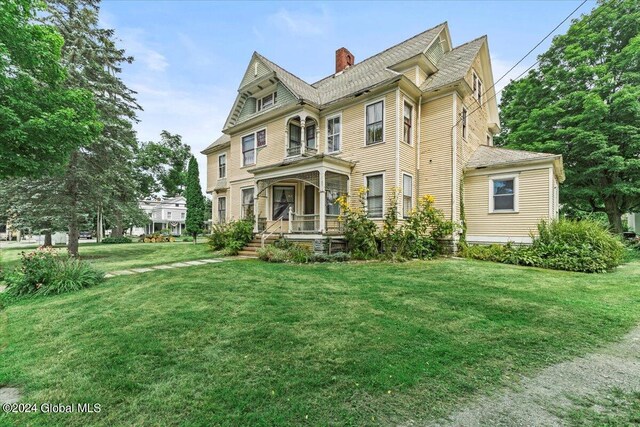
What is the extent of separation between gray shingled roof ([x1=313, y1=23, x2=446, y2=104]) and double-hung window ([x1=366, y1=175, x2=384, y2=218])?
398 cm

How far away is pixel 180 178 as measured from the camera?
3834 centimetres

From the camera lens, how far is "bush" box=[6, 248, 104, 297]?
22.0 ft

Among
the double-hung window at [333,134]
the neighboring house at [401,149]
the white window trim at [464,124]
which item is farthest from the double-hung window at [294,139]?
the white window trim at [464,124]

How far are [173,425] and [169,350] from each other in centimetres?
142

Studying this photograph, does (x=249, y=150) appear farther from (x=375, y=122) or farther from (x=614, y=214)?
(x=614, y=214)

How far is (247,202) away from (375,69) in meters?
10.0

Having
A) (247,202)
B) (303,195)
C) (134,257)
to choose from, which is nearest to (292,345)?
(303,195)

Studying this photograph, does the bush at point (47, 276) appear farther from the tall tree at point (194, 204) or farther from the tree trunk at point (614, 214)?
the tree trunk at point (614, 214)

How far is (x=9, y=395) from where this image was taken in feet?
8.88

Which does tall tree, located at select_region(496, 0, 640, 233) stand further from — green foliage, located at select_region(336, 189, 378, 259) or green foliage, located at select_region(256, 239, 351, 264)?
green foliage, located at select_region(256, 239, 351, 264)

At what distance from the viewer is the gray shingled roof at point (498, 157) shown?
36.8 ft

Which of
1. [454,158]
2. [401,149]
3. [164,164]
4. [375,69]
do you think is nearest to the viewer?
Result: [454,158]

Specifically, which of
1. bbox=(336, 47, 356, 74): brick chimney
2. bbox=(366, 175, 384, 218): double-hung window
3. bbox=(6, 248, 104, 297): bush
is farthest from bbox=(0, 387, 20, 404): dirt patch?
bbox=(336, 47, 356, 74): brick chimney

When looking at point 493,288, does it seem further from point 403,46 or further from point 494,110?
point 494,110
